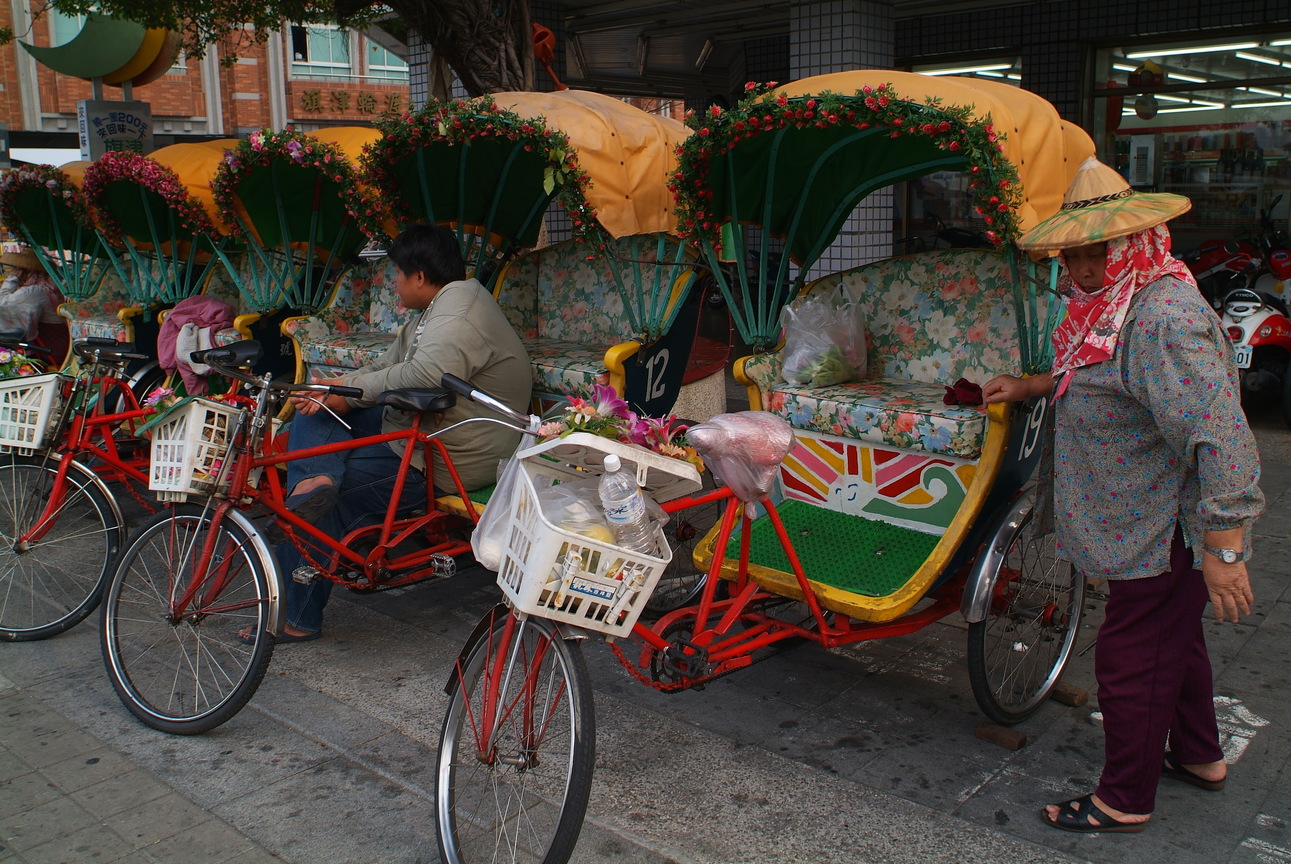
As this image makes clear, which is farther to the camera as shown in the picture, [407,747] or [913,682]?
[913,682]

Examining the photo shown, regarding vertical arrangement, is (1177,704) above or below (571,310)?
below

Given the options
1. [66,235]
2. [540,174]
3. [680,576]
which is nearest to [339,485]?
[680,576]

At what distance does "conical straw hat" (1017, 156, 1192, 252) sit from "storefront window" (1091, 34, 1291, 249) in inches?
270

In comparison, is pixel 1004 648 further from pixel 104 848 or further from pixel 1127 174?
pixel 1127 174

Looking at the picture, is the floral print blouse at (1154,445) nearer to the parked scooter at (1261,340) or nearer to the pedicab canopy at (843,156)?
the pedicab canopy at (843,156)

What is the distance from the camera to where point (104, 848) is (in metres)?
2.83

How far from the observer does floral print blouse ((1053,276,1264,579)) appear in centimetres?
243

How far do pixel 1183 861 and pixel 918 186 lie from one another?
368 inches

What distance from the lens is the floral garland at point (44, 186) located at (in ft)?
23.6

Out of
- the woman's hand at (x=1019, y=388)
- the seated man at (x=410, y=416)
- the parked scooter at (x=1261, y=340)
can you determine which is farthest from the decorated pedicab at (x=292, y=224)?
the parked scooter at (x=1261, y=340)

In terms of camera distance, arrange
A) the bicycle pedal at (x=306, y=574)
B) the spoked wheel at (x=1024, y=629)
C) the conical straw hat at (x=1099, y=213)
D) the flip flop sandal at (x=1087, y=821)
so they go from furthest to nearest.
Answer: the bicycle pedal at (x=306, y=574) → the spoked wheel at (x=1024, y=629) → the flip flop sandal at (x=1087, y=821) → the conical straw hat at (x=1099, y=213)

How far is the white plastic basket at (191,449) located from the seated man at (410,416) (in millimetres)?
418

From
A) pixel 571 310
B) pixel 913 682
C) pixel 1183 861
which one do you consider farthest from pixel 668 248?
pixel 1183 861

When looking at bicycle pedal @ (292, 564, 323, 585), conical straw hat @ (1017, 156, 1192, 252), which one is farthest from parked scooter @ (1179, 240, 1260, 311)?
bicycle pedal @ (292, 564, 323, 585)
